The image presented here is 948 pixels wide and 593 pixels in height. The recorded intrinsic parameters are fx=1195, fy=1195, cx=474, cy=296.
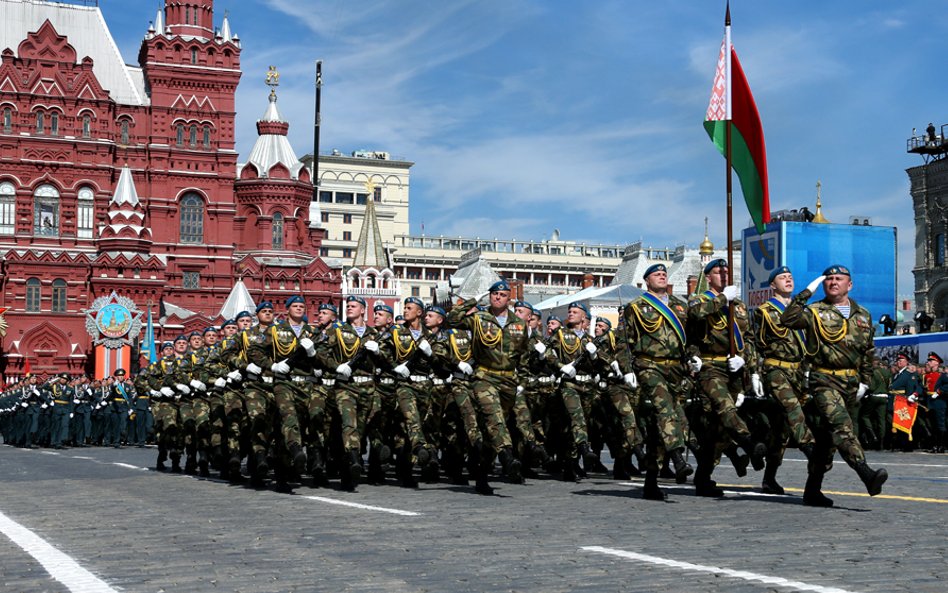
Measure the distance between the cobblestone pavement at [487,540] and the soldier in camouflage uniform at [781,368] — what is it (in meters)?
0.48

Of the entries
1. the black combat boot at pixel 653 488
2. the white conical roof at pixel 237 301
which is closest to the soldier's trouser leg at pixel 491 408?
the black combat boot at pixel 653 488

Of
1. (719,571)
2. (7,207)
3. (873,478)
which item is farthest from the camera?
(7,207)

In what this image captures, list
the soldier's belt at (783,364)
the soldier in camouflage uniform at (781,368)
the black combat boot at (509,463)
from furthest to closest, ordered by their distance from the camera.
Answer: the black combat boot at (509,463)
the soldier's belt at (783,364)
the soldier in camouflage uniform at (781,368)

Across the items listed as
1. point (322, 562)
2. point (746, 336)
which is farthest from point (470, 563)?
point (746, 336)

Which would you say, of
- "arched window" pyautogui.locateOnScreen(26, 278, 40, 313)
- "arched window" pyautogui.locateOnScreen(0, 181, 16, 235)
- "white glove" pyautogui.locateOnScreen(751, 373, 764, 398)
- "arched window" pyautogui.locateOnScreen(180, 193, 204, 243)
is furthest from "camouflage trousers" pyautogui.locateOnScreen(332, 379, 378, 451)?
"arched window" pyautogui.locateOnScreen(180, 193, 204, 243)

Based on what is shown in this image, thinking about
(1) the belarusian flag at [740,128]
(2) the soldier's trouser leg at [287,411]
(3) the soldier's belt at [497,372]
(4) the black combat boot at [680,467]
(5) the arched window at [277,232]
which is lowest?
(4) the black combat boot at [680,467]

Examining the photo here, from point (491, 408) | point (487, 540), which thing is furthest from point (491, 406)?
point (487, 540)

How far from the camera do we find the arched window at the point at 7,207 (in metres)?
61.0

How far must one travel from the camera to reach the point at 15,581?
6.56m

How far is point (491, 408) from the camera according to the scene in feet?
38.0

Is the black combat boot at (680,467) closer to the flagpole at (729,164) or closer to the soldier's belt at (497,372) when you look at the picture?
the flagpole at (729,164)

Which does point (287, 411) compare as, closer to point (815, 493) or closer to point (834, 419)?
point (815, 493)

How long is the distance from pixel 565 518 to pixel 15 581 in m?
4.15

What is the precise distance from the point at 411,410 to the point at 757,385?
12.4 ft
